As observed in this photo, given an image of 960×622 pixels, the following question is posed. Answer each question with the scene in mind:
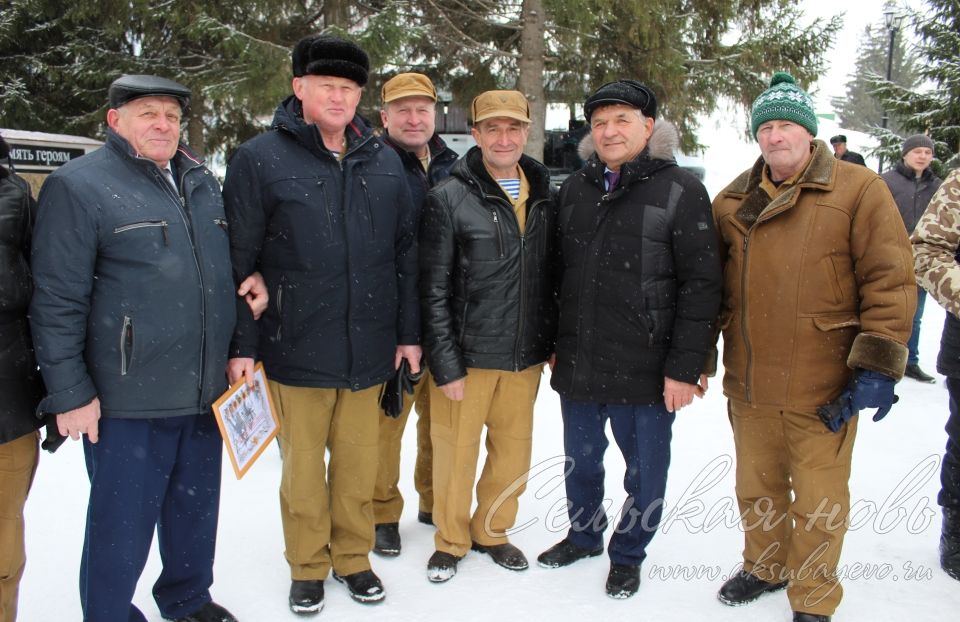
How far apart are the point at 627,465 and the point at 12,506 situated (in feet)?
7.89

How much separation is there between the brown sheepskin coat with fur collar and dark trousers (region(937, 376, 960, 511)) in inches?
34.4

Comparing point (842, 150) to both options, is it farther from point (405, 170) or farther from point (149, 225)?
point (149, 225)

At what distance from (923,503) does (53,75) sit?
43.5ft

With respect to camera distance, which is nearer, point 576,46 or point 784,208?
point 784,208

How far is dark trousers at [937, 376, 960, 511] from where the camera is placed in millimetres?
3271

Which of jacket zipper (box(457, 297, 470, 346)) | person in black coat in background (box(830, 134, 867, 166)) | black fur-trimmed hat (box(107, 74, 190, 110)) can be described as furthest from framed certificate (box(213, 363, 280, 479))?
person in black coat in background (box(830, 134, 867, 166))

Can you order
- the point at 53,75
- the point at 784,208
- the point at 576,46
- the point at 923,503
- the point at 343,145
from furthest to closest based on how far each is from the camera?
the point at 53,75
the point at 576,46
the point at 923,503
the point at 343,145
the point at 784,208

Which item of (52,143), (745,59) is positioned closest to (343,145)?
(52,143)

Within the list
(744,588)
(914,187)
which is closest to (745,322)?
(744,588)

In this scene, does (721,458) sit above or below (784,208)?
below

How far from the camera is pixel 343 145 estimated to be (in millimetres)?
2973

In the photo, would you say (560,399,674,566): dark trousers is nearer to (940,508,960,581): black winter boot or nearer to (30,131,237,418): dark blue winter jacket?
(940,508,960,581): black winter boot

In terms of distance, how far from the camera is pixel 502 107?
3.08 meters

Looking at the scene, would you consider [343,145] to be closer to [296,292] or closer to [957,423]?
[296,292]
